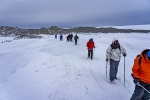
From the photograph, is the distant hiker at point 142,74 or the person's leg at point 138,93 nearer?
the distant hiker at point 142,74

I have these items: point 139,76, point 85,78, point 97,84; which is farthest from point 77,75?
point 139,76

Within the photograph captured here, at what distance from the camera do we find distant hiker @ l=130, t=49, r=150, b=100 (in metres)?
4.11

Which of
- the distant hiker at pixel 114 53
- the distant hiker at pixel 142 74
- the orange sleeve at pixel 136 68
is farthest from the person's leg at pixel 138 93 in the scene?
the distant hiker at pixel 114 53

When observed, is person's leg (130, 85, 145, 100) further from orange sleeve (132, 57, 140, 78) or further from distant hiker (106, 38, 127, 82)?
distant hiker (106, 38, 127, 82)

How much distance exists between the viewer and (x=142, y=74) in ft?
14.0

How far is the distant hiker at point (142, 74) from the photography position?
13.5 ft

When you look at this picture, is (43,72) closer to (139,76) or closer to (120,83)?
(120,83)

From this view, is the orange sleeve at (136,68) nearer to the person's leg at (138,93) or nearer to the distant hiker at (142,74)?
the distant hiker at (142,74)

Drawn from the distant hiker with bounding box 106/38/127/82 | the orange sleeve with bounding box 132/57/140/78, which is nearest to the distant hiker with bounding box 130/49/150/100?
the orange sleeve with bounding box 132/57/140/78

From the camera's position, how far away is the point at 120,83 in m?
7.20

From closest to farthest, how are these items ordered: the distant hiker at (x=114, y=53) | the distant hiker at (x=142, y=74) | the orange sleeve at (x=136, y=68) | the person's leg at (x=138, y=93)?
the distant hiker at (x=142, y=74)
the orange sleeve at (x=136, y=68)
the person's leg at (x=138, y=93)
the distant hiker at (x=114, y=53)

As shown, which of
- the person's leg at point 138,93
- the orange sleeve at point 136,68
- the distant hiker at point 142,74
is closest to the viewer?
the distant hiker at point 142,74

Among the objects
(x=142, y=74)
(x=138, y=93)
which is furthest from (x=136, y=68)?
(x=138, y=93)

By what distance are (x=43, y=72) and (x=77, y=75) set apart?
1.98 meters
